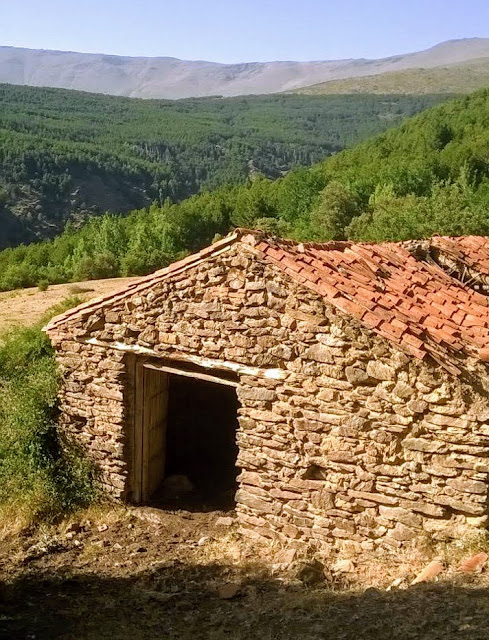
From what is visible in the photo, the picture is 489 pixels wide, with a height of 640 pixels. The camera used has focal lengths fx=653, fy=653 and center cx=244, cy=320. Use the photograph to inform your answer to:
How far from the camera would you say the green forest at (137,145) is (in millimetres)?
67500

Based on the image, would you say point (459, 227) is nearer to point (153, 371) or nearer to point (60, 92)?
point (153, 371)

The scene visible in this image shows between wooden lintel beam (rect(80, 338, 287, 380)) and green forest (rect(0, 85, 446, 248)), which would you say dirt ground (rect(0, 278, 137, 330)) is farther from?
green forest (rect(0, 85, 446, 248))

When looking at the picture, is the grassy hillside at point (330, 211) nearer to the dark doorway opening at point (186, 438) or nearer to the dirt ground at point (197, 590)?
the dark doorway opening at point (186, 438)

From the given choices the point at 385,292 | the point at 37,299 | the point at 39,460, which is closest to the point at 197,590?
the point at 39,460

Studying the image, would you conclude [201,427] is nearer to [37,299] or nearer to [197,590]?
[197,590]

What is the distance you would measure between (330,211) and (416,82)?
495 ft

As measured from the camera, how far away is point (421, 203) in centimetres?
2605

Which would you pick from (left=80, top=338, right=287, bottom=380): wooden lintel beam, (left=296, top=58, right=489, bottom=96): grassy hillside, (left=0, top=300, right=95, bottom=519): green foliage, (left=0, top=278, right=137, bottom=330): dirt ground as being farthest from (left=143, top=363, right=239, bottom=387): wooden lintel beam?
(left=296, top=58, right=489, bottom=96): grassy hillside

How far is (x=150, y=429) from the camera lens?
8.62 meters

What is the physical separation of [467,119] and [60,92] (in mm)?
95482

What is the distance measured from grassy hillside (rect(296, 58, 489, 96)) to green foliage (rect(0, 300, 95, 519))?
152m

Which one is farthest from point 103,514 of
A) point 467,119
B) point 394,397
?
point 467,119

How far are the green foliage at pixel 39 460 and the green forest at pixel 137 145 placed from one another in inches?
2125

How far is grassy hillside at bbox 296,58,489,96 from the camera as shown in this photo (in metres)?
155
